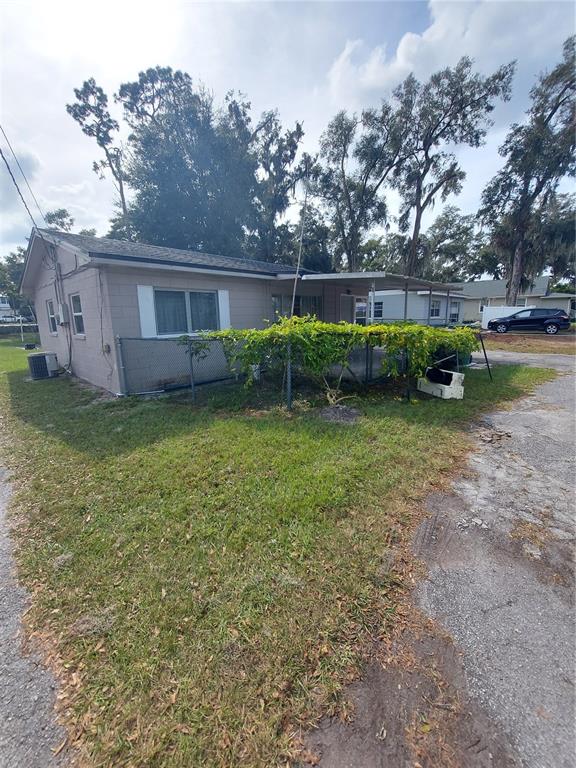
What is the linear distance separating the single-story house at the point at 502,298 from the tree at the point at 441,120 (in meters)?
11.8

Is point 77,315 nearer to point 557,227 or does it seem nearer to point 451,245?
point 557,227

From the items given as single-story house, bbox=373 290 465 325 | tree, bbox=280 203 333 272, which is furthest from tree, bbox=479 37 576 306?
tree, bbox=280 203 333 272

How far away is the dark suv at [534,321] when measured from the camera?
20703 mm

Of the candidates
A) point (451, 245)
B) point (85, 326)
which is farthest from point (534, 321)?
point (85, 326)

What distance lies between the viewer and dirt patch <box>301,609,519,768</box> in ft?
4.42

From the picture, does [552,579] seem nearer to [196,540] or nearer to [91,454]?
[196,540]

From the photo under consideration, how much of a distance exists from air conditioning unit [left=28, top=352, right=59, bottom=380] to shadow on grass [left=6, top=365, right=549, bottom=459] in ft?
5.19

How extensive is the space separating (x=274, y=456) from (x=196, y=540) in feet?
5.11

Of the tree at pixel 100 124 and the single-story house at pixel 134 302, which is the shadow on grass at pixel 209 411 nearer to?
the single-story house at pixel 134 302

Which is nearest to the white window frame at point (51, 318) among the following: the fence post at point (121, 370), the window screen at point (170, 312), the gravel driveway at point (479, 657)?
the window screen at point (170, 312)

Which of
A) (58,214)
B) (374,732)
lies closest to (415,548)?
(374,732)


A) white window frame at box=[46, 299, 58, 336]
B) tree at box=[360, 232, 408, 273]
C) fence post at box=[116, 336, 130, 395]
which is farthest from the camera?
tree at box=[360, 232, 408, 273]

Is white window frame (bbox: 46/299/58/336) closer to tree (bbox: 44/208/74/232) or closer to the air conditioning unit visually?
the air conditioning unit

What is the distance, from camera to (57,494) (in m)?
3.41
